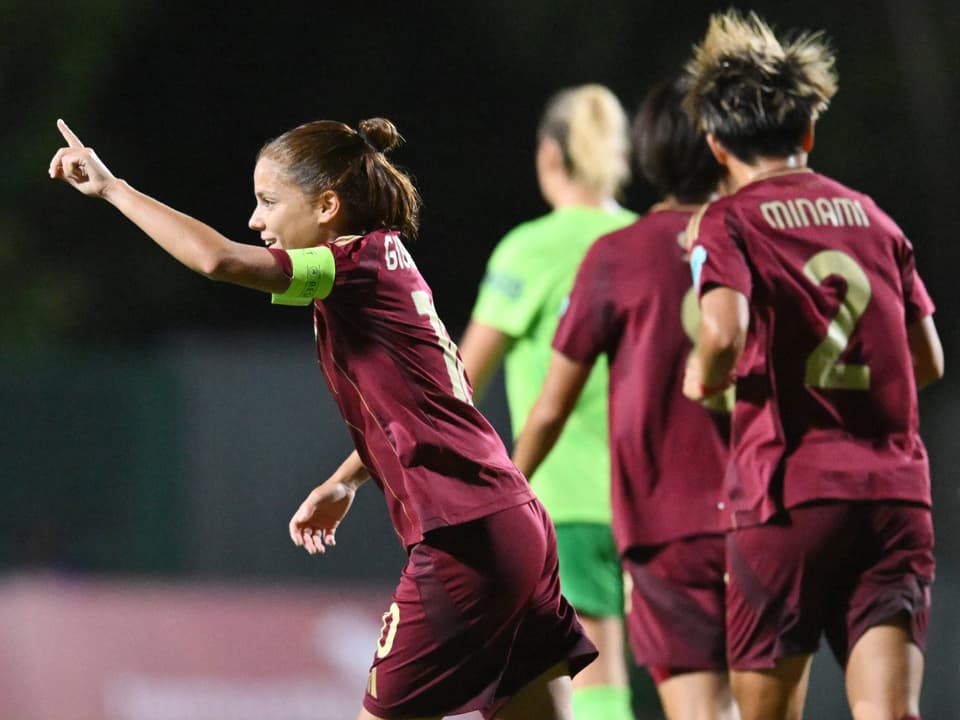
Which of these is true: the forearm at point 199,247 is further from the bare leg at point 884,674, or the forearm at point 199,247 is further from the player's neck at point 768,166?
the bare leg at point 884,674

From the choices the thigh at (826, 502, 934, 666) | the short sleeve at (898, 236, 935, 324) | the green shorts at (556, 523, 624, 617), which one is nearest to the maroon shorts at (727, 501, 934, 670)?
the thigh at (826, 502, 934, 666)

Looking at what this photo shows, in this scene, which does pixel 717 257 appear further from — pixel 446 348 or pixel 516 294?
pixel 516 294

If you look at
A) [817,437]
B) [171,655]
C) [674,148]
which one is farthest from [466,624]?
[171,655]

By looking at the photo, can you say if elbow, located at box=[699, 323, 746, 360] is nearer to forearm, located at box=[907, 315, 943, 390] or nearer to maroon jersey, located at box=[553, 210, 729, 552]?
forearm, located at box=[907, 315, 943, 390]

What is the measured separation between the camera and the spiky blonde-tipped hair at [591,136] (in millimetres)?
5434

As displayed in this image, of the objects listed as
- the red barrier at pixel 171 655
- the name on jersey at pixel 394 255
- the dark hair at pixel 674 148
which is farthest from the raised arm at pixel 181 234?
the red barrier at pixel 171 655

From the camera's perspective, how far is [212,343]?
1088cm

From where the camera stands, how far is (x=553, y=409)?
4719 mm

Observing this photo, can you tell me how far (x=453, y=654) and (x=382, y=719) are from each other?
20 centimetres

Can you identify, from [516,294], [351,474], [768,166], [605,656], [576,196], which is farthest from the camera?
[576,196]

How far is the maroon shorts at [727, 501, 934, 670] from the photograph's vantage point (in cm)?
392

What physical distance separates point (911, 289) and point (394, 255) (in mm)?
1361

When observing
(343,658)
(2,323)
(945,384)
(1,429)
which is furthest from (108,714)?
(945,384)

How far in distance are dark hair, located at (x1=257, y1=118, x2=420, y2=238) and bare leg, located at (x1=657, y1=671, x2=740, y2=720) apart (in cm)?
158
